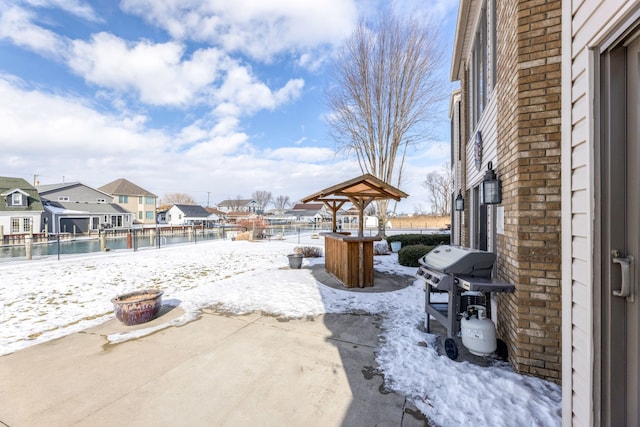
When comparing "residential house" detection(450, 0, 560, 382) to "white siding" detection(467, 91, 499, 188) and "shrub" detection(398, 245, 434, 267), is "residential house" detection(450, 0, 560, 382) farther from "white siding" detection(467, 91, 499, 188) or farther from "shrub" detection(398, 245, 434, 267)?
"shrub" detection(398, 245, 434, 267)

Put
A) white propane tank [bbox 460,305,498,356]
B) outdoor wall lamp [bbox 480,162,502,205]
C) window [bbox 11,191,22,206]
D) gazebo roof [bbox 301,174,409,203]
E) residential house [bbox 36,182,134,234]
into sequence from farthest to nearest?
1. residential house [bbox 36,182,134,234]
2. window [bbox 11,191,22,206]
3. gazebo roof [bbox 301,174,409,203]
4. outdoor wall lamp [bbox 480,162,502,205]
5. white propane tank [bbox 460,305,498,356]

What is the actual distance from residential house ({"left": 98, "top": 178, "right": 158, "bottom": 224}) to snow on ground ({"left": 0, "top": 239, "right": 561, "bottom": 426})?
34.1 m

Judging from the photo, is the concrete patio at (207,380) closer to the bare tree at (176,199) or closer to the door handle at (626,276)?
the door handle at (626,276)

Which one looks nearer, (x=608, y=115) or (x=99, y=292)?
(x=608, y=115)

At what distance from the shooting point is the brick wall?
8.81 feet

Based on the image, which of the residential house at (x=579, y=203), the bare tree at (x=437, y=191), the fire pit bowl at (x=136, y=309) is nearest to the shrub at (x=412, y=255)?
the residential house at (x=579, y=203)

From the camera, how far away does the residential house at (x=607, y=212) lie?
139 cm

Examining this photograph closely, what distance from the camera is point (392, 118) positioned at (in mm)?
15156

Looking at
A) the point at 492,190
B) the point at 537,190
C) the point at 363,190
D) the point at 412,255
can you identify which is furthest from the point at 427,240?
the point at 537,190

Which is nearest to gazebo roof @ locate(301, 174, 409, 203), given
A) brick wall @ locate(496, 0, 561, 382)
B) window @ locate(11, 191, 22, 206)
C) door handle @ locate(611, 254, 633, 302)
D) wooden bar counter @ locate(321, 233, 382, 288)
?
wooden bar counter @ locate(321, 233, 382, 288)

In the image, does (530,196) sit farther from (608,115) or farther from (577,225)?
(608,115)

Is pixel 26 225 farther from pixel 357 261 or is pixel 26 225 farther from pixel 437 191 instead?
pixel 437 191

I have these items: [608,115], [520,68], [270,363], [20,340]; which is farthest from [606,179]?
[20,340]

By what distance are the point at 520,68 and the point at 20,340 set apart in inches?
273
